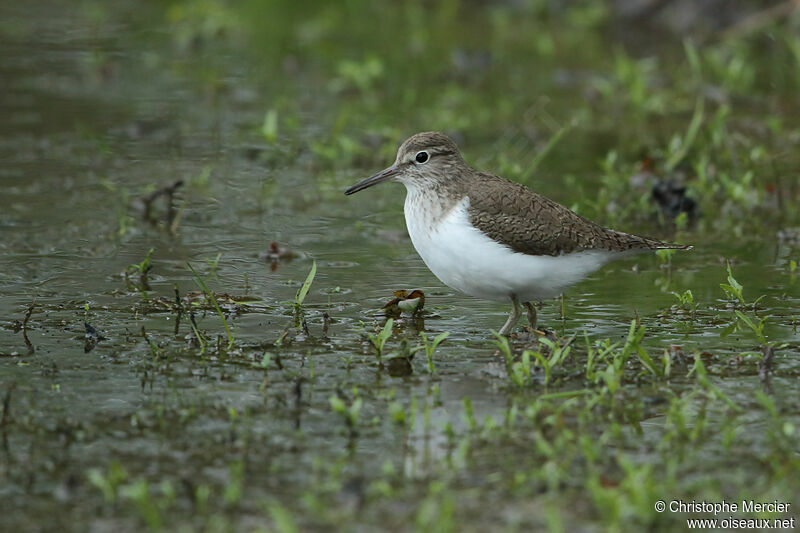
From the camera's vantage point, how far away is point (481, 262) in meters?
6.72

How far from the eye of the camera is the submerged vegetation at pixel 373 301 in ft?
16.4

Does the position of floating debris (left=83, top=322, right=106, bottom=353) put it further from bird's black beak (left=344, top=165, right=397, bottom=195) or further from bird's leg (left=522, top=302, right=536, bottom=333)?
bird's leg (left=522, top=302, right=536, bottom=333)

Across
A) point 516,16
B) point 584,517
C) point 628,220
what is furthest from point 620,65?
point 584,517

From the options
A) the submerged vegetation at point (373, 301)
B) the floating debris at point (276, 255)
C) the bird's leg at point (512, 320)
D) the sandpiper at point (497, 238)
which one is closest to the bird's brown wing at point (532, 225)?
the sandpiper at point (497, 238)

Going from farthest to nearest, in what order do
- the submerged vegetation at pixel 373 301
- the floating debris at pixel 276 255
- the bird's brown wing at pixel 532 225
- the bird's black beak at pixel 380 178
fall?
the floating debris at pixel 276 255 → the bird's black beak at pixel 380 178 → the bird's brown wing at pixel 532 225 → the submerged vegetation at pixel 373 301

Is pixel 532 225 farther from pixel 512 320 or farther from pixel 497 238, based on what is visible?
pixel 512 320

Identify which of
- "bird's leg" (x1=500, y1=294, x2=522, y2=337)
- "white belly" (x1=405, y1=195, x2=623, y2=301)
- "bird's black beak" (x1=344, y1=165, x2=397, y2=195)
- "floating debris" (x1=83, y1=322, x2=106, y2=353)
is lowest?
"floating debris" (x1=83, y1=322, x2=106, y2=353)

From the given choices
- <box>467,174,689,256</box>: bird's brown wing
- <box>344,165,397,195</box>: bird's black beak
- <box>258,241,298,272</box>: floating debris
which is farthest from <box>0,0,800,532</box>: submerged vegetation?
<box>344,165,397,195</box>: bird's black beak

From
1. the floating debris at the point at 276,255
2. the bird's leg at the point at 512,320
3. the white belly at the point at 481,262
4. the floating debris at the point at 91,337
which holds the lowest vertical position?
the floating debris at the point at 91,337

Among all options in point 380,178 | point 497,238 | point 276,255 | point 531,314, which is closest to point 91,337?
point 380,178

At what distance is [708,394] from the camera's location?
594 cm

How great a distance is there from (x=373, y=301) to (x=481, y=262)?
127 cm

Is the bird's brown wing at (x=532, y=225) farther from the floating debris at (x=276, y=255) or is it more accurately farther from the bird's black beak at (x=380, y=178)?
the floating debris at (x=276, y=255)

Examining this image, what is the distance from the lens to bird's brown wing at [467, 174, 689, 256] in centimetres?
688
